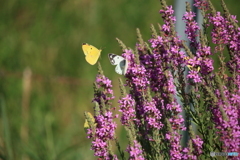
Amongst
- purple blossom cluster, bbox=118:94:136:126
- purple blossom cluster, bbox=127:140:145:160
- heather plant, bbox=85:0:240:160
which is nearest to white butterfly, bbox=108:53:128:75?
heather plant, bbox=85:0:240:160

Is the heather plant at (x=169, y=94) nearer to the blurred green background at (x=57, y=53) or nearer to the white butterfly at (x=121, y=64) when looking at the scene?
the white butterfly at (x=121, y=64)

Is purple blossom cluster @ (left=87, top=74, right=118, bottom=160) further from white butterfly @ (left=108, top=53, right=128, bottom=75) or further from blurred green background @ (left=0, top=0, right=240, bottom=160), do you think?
blurred green background @ (left=0, top=0, right=240, bottom=160)

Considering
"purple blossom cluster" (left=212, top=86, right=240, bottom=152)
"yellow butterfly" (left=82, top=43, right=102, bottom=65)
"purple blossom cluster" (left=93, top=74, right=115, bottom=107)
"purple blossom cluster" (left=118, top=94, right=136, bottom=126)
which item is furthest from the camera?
"yellow butterfly" (left=82, top=43, right=102, bottom=65)

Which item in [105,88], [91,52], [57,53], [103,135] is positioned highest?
[57,53]

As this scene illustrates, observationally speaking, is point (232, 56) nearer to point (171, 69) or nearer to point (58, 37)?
point (171, 69)

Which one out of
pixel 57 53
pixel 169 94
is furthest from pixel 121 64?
pixel 57 53

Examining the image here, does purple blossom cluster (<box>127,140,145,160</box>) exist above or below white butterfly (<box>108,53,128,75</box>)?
below

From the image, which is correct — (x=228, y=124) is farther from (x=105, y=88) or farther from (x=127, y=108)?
(x=105, y=88)

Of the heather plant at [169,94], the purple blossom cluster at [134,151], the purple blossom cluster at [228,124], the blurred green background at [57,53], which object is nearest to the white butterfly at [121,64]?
the heather plant at [169,94]
